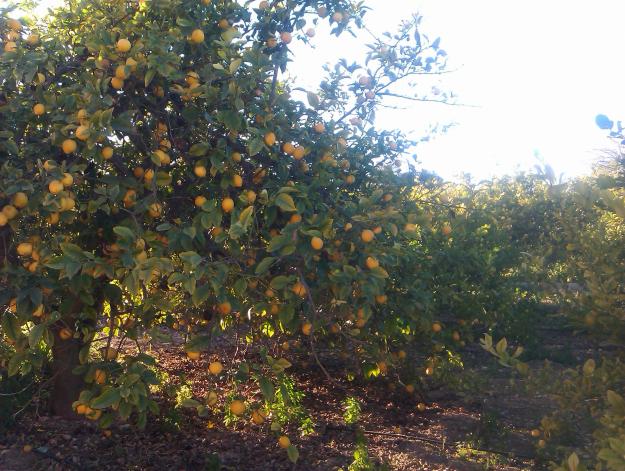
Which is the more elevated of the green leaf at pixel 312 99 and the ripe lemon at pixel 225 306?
the green leaf at pixel 312 99

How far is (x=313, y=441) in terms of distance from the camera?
3916mm

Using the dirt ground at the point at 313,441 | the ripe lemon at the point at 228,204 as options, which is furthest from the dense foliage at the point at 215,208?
the dirt ground at the point at 313,441

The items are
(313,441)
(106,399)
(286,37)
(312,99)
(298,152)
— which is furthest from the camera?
(313,441)

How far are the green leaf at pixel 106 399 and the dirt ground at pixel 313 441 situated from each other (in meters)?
0.87

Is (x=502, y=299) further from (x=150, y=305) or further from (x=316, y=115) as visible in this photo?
(x=150, y=305)

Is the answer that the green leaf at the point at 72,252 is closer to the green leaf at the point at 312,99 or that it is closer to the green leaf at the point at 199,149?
the green leaf at the point at 199,149

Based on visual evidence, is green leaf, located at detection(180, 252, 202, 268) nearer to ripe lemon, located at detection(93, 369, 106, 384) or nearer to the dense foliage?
the dense foliage

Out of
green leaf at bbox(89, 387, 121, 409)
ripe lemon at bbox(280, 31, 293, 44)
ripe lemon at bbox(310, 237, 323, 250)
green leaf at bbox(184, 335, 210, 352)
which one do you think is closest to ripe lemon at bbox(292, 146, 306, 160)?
ripe lemon at bbox(310, 237, 323, 250)

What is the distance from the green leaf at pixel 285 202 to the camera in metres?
2.39

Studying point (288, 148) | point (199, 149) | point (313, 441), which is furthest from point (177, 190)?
point (313, 441)

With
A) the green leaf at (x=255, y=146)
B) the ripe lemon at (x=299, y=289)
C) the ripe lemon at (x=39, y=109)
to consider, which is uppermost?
the ripe lemon at (x=39, y=109)

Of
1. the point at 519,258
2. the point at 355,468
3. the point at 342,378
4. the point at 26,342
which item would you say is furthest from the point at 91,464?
the point at 519,258

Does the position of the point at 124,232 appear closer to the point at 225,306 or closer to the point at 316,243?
the point at 225,306

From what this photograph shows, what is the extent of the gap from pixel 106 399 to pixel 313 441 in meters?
1.93
